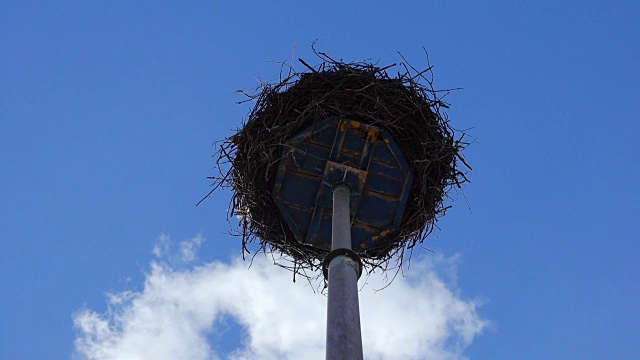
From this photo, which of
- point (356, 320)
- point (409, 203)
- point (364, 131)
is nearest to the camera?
point (356, 320)

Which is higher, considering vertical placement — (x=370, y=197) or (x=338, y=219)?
(x=370, y=197)

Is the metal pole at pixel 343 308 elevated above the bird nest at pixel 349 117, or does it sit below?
below

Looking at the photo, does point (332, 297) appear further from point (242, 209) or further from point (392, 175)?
point (242, 209)

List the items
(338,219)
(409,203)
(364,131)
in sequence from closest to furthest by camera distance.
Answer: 1. (338,219)
2. (364,131)
3. (409,203)

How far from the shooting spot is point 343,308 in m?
5.84

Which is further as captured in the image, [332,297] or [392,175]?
[392,175]

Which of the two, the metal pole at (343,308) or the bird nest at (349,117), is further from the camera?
the bird nest at (349,117)

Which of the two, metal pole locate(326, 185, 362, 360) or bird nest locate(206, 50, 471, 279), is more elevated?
bird nest locate(206, 50, 471, 279)

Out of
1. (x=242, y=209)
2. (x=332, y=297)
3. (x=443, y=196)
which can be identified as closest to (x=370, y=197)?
(x=443, y=196)

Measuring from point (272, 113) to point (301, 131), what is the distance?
0.56 m

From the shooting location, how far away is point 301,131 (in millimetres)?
9414

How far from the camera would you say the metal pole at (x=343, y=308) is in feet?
17.7

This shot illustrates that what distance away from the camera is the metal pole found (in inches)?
→ 212

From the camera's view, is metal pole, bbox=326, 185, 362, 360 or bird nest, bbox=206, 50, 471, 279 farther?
bird nest, bbox=206, 50, 471, 279
